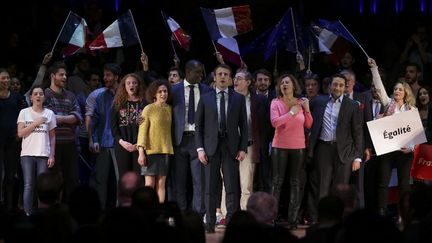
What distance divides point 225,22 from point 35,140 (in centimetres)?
309

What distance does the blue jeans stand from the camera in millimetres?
10586

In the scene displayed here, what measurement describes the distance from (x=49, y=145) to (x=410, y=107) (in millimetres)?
3916

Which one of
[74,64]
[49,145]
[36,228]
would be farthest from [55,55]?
[36,228]

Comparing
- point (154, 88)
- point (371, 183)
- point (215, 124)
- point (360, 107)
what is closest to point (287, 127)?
point (215, 124)

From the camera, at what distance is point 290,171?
10.9 meters

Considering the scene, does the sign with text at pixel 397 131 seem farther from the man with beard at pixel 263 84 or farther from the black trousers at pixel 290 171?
the man with beard at pixel 263 84

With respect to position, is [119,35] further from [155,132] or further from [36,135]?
[36,135]

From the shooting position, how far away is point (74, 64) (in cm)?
1429

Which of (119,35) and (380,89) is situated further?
(119,35)

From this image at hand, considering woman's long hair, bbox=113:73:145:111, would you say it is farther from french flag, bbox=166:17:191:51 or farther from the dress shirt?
the dress shirt

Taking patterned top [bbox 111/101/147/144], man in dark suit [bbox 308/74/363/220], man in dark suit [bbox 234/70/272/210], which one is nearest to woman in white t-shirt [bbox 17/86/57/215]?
patterned top [bbox 111/101/147/144]

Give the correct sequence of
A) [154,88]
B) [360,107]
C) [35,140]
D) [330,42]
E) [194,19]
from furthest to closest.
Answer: [194,19]
[330,42]
[360,107]
[154,88]
[35,140]

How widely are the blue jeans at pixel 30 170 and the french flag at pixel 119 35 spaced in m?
2.04

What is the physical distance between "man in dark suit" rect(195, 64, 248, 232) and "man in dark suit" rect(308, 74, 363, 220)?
2.98 feet
